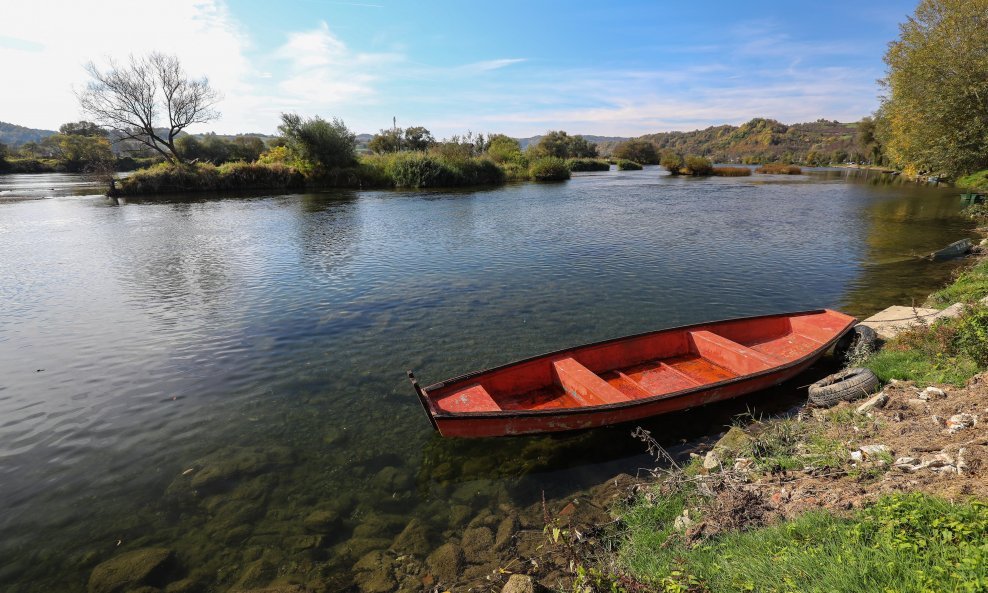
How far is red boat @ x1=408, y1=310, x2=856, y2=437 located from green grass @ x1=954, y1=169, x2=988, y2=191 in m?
39.2

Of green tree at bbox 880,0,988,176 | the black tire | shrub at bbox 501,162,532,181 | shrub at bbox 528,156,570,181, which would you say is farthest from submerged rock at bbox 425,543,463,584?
shrub at bbox 528,156,570,181

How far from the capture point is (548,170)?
2621 inches

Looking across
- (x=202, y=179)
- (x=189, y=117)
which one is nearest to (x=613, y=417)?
(x=202, y=179)

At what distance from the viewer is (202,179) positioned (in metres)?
48.7

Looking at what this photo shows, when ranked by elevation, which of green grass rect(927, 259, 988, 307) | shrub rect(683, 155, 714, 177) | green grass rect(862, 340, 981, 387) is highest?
shrub rect(683, 155, 714, 177)

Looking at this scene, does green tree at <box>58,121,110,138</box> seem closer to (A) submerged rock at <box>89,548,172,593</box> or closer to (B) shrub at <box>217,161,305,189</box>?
(B) shrub at <box>217,161,305,189</box>

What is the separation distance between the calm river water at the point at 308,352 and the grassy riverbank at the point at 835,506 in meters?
1.61

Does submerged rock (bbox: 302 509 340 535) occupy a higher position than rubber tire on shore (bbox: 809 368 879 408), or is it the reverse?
rubber tire on shore (bbox: 809 368 879 408)

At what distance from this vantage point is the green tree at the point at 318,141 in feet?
173

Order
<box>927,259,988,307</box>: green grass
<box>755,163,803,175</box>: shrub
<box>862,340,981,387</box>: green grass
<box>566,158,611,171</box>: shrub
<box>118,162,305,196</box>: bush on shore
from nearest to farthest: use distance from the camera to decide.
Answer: <box>862,340,981,387</box>: green grass < <box>927,259,988,307</box>: green grass < <box>118,162,305,196</box>: bush on shore < <box>755,163,803,175</box>: shrub < <box>566,158,611,171</box>: shrub

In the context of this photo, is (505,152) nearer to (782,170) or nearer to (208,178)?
(208,178)

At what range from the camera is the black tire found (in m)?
9.90

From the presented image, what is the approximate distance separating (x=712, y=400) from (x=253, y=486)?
26.3ft

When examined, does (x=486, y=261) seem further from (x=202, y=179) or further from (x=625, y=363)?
(x=202, y=179)
